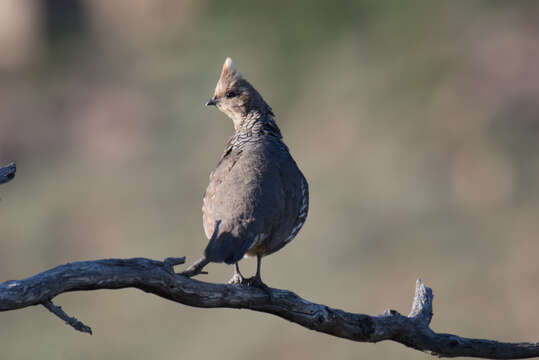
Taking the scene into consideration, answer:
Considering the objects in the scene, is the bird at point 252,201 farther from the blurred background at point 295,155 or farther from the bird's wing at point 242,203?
the blurred background at point 295,155

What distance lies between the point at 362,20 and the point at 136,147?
8.49m

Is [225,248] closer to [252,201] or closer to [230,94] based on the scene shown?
[252,201]

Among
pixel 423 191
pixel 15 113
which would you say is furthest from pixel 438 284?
pixel 15 113

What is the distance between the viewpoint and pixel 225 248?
6.49 metres

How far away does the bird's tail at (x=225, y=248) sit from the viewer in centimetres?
635

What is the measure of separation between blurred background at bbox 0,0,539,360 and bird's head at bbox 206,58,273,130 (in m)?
9.57

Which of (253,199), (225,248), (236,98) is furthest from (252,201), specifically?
(236,98)

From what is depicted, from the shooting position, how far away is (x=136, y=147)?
94.8 feet

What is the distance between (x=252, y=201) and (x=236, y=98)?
2.11 m

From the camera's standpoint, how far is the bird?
22.0 feet

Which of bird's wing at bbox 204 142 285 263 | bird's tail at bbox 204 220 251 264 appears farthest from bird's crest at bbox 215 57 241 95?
bird's tail at bbox 204 220 251 264

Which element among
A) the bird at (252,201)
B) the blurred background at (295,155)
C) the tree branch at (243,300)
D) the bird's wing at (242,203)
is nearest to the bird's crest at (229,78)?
the bird at (252,201)

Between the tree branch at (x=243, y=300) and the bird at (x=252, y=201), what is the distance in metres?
0.26

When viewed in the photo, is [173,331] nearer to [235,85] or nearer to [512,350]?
[235,85]
